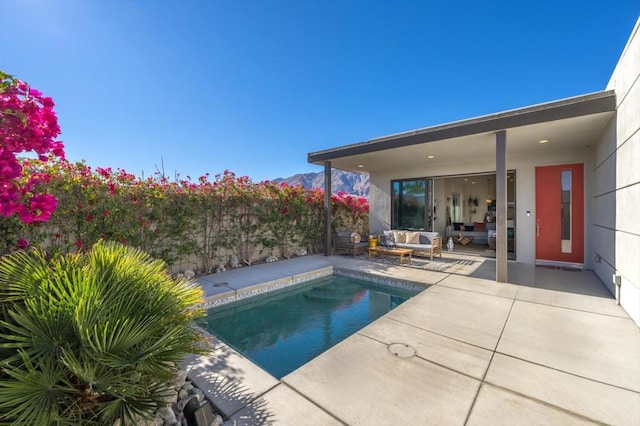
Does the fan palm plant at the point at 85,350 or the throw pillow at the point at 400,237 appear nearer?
the fan palm plant at the point at 85,350

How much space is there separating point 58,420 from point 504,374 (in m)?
3.45

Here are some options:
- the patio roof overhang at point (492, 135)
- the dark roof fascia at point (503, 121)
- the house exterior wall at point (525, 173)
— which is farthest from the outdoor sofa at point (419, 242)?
the dark roof fascia at point (503, 121)

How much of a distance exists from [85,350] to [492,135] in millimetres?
7387

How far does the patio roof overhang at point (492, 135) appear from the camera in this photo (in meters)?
4.83

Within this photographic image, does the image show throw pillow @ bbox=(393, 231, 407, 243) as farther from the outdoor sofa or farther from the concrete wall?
the concrete wall

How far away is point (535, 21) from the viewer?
6.42 meters

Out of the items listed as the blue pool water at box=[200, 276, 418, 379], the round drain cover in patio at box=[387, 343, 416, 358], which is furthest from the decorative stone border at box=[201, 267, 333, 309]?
the round drain cover in patio at box=[387, 343, 416, 358]

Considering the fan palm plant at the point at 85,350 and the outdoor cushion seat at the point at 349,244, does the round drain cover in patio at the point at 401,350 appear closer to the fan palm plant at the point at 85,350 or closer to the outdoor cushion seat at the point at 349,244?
the fan palm plant at the point at 85,350

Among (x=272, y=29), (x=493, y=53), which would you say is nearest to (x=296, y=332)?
(x=272, y=29)

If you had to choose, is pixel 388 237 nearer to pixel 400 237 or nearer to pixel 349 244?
pixel 400 237

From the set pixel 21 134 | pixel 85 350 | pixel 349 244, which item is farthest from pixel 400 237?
pixel 21 134

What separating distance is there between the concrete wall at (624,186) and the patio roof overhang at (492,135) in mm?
371

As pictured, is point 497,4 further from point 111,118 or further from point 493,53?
point 111,118

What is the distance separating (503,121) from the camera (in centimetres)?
554
